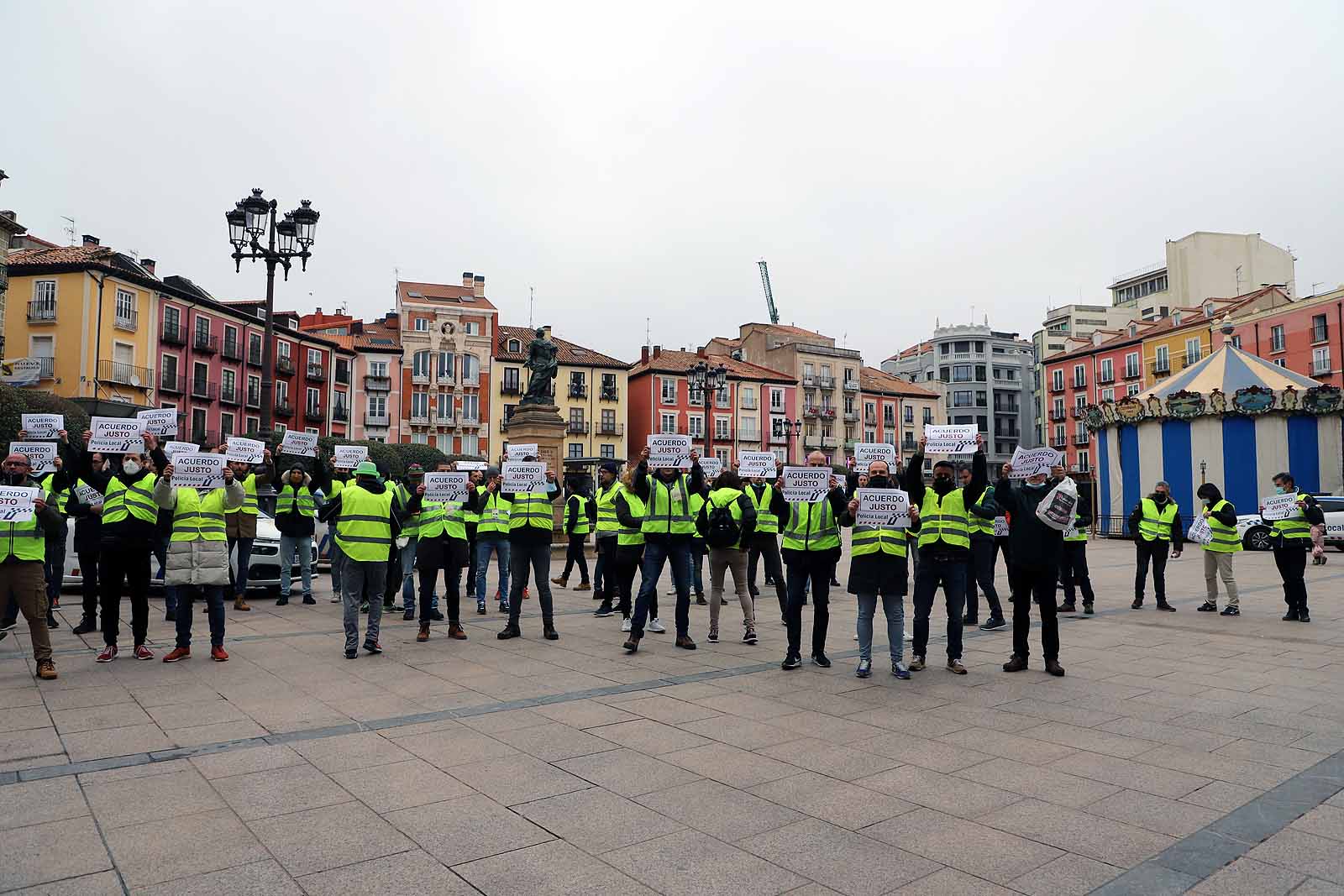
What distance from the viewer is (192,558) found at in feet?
26.2

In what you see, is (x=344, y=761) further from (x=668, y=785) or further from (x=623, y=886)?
(x=623, y=886)

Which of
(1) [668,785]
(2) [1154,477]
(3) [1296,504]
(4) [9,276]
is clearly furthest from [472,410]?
(1) [668,785]

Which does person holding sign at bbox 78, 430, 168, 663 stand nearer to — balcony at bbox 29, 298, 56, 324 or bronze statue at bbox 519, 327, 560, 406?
bronze statue at bbox 519, 327, 560, 406

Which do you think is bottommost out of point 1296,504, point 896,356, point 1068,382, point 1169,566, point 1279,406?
point 1169,566

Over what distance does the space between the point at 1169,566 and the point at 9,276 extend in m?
50.1

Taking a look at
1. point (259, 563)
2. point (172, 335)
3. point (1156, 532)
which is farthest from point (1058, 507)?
point (172, 335)

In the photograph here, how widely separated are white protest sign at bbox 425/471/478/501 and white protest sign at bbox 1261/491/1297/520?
9886 mm

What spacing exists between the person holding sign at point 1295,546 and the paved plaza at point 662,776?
11.7 feet

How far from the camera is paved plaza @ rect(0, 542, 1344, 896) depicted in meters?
3.69

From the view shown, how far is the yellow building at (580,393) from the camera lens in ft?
213

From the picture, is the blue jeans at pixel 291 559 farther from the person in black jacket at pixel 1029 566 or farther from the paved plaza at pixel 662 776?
the person in black jacket at pixel 1029 566

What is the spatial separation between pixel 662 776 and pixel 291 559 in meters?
9.38

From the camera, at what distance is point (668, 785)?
4781 mm

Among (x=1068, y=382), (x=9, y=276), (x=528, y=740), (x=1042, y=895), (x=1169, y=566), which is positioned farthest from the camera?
(x=1068, y=382)
